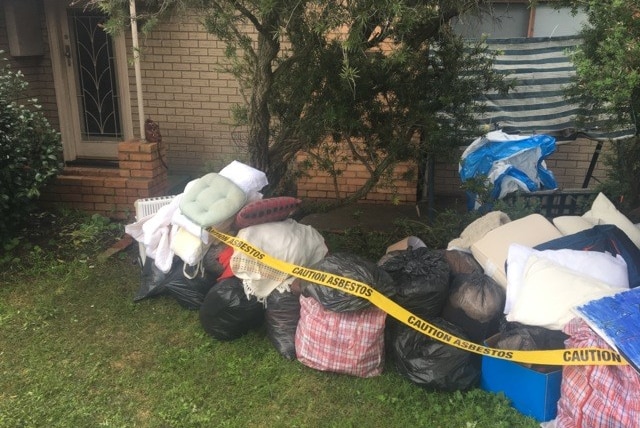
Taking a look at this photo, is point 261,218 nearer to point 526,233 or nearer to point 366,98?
point 366,98

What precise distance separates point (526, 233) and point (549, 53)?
8.41ft

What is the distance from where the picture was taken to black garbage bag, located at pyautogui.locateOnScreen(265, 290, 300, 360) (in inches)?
133

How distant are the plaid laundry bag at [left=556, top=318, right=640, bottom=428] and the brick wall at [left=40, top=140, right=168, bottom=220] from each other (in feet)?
13.2

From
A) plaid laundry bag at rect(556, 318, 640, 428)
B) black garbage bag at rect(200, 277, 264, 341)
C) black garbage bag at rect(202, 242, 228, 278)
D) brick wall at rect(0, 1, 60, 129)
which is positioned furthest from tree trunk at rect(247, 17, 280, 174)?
brick wall at rect(0, 1, 60, 129)

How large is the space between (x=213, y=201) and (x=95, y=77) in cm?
361

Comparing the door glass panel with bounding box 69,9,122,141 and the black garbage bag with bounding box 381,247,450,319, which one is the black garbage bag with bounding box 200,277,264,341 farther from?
the door glass panel with bounding box 69,9,122,141

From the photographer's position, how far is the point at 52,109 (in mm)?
6355

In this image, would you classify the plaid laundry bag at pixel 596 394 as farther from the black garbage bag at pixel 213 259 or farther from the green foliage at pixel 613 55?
the black garbage bag at pixel 213 259

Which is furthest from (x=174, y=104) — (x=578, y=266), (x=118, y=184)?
(x=578, y=266)

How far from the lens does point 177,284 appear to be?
3883mm

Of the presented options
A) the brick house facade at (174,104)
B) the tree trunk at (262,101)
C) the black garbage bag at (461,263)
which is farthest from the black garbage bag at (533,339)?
the brick house facade at (174,104)

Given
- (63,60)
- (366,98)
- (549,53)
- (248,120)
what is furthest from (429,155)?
(63,60)

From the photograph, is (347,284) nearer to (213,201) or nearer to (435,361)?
(435,361)

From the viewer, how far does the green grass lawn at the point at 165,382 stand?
2.92m
